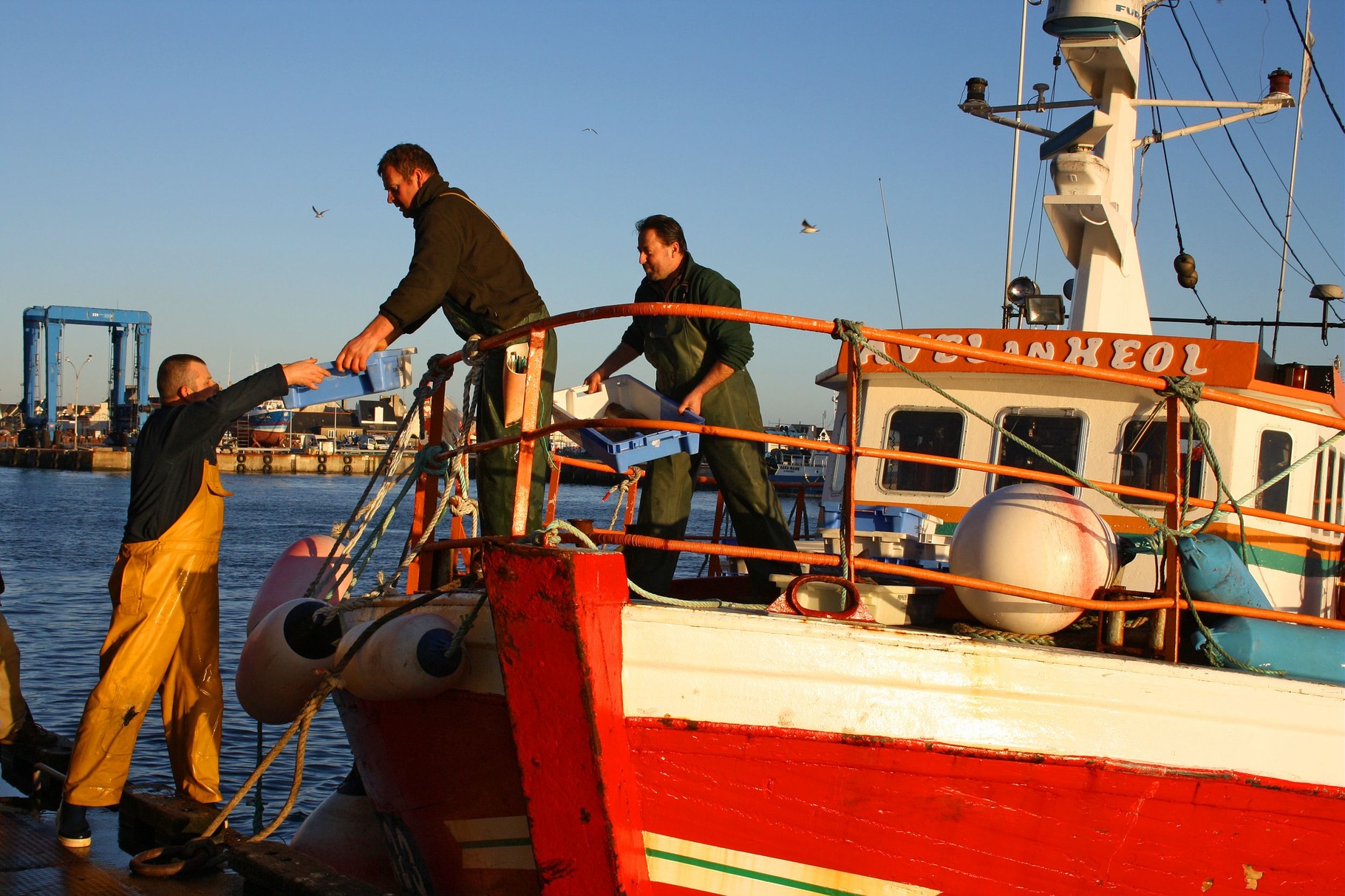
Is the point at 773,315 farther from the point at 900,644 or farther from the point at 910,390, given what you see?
the point at 910,390

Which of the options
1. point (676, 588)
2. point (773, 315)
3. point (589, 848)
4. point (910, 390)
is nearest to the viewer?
point (589, 848)

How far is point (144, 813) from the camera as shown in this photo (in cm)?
543

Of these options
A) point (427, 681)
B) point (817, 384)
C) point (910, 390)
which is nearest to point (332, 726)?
point (817, 384)

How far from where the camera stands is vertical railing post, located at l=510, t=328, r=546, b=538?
4250 millimetres

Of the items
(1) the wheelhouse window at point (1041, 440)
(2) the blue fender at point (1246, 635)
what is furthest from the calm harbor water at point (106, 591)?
(2) the blue fender at point (1246, 635)

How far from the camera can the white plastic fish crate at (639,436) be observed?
4492mm

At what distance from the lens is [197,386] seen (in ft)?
17.9

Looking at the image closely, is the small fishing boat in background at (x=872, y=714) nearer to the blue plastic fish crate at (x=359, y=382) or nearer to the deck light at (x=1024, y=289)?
the blue plastic fish crate at (x=359, y=382)

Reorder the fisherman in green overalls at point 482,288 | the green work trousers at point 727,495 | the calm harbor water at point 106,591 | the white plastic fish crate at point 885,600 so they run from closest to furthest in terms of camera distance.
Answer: the white plastic fish crate at point 885,600
the fisherman in green overalls at point 482,288
the green work trousers at point 727,495
the calm harbor water at point 106,591

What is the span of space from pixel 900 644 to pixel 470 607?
4.88ft

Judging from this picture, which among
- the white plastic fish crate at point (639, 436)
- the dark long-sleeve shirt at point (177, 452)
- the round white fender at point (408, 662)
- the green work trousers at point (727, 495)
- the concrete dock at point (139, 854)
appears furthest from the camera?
the green work trousers at point (727, 495)

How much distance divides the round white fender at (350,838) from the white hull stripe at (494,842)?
Answer: 4.70 ft

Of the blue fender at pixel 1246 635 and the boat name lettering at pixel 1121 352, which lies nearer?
the blue fender at pixel 1246 635

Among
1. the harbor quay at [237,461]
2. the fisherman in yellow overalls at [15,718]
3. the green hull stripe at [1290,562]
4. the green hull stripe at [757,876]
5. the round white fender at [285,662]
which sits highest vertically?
the green hull stripe at [1290,562]
